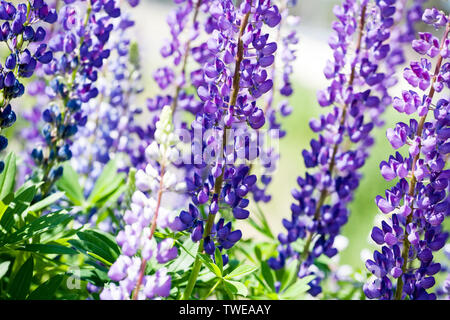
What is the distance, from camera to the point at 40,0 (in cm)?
184

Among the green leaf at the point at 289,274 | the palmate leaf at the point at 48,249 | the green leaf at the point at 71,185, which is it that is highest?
the green leaf at the point at 71,185

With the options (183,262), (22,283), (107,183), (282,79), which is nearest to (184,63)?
(282,79)

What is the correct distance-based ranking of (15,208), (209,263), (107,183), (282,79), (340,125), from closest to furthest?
(209,263)
(15,208)
(340,125)
(107,183)
(282,79)

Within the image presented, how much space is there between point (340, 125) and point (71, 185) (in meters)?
1.25

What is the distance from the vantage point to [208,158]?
1765 mm

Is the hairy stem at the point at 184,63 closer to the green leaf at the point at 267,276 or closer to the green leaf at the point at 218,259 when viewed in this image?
the green leaf at the point at 267,276

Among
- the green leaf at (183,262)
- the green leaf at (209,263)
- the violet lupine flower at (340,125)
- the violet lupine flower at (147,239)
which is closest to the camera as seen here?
the violet lupine flower at (147,239)

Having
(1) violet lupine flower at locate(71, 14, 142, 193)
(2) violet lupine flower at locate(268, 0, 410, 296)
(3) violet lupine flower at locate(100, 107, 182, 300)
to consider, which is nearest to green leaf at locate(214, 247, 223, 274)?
(3) violet lupine flower at locate(100, 107, 182, 300)

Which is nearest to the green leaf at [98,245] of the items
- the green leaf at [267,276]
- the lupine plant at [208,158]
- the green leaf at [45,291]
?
the lupine plant at [208,158]

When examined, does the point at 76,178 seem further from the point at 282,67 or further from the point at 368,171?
the point at 368,171

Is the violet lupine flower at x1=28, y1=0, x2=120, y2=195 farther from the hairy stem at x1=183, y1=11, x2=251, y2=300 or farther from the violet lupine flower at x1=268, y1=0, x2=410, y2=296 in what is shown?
the violet lupine flower at x1=268, y1=0, x2=410, y2=296

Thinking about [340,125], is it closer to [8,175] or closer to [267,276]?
[267,276]

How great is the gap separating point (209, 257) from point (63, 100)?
985 mm

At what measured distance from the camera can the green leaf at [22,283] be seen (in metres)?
1.80
